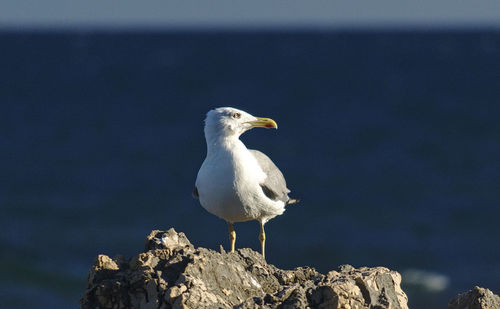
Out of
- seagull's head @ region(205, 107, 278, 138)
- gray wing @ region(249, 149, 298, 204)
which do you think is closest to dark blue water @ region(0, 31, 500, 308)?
gray wing @ region(249, 149, 298, 204)

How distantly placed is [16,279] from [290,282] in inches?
583

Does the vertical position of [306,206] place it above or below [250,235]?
above

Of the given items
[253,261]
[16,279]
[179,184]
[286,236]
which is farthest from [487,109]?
[253,261]

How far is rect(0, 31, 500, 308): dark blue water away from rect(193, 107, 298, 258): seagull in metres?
9.68

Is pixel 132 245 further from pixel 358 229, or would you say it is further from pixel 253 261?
pixel 253 261

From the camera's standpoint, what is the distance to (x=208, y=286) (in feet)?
16.5

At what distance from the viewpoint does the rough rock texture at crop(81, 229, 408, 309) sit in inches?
191

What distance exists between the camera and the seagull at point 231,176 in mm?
7719

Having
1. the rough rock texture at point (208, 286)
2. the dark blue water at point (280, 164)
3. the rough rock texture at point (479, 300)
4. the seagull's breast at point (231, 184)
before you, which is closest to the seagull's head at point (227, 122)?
the seagull's breast at point (231, 184)

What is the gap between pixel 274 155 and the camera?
34062 millimetres

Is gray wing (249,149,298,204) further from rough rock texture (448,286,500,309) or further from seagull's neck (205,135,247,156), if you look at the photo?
rough rock texture (448,286,500,309)

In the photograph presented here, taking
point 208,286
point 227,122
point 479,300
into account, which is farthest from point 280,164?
point 208,286

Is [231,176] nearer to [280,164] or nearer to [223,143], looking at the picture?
[223,143]

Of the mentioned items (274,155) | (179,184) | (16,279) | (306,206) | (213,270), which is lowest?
(213,270)
